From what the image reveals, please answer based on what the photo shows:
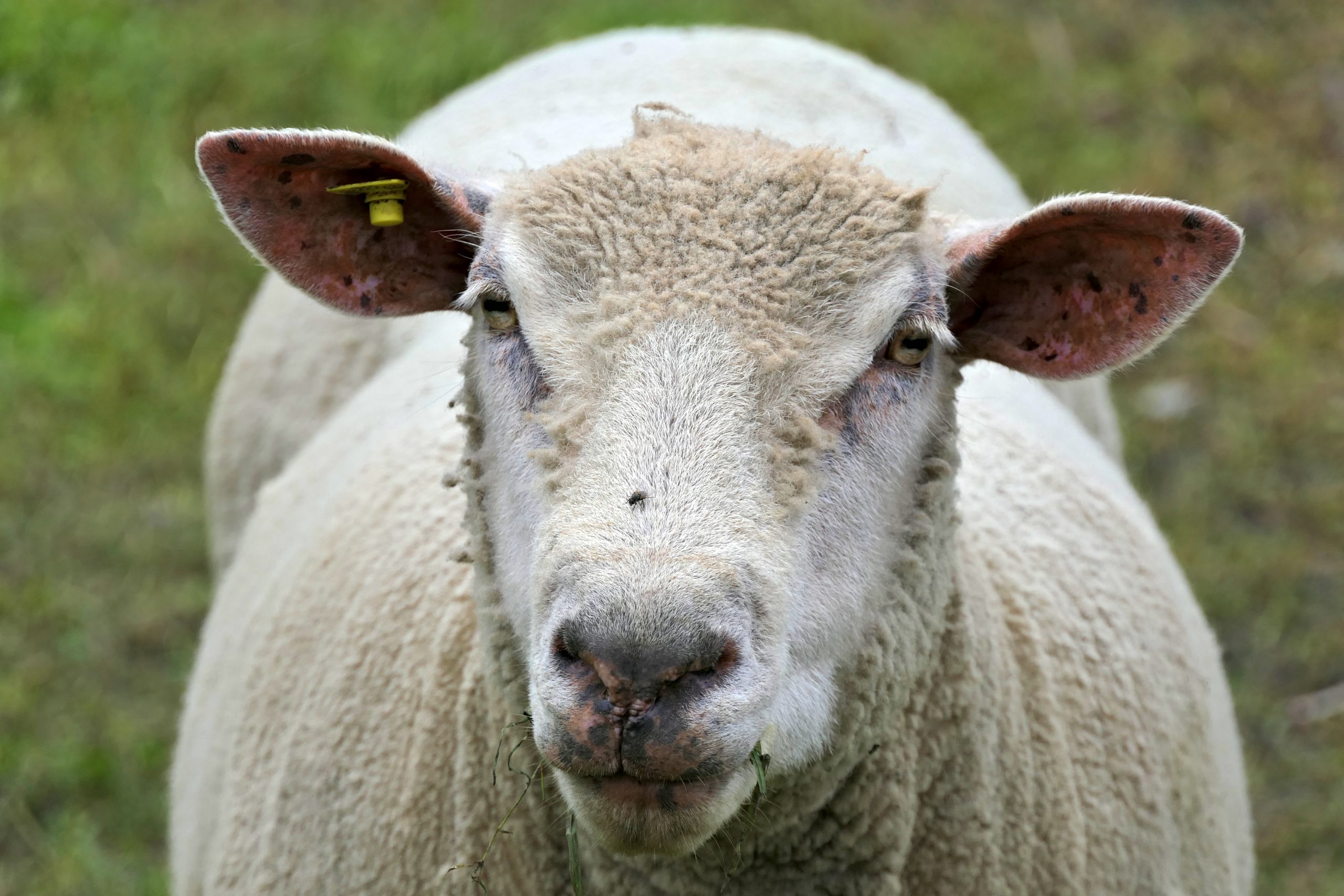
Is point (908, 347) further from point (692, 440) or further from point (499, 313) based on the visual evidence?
point (499, 313)

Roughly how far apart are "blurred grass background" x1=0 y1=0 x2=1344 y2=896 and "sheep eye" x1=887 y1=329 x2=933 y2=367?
9.19ft

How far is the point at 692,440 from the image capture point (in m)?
2.05

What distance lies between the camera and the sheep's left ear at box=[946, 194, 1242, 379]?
2.31 m

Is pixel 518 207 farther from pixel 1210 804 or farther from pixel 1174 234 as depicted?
pixel 1210 804

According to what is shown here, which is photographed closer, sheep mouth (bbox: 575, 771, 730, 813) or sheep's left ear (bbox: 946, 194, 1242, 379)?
sheep mouth (bbox: 575, 771, 730, 813)

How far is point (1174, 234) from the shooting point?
2.33 metres

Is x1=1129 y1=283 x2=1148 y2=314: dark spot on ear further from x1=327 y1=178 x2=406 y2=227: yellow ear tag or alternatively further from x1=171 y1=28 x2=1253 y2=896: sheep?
x1=327 y1=178 x2=406 y2=227: yellow ear tag

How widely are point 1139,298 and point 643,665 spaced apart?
1.05 metres

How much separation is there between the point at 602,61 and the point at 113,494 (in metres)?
2.76

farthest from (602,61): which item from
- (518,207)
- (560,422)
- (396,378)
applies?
(560,422)

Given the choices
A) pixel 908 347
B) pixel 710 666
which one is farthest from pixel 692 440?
pixel 908 347

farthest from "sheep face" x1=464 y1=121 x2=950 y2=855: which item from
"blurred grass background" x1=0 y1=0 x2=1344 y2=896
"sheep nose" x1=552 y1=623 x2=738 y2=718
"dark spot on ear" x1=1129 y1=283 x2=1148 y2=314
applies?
"blurred grass background" x1=0 y1=0 x2=1344 y2=896

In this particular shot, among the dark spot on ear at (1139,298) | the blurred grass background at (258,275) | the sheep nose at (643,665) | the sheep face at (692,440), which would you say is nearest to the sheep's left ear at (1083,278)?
the dark spot on ear at (1139,298)

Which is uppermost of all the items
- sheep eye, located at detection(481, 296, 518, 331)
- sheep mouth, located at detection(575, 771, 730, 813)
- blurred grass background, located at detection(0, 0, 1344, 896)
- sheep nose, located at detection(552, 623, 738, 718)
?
sheep eye, located at detection(481, 296, 518, 331)
